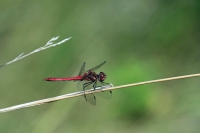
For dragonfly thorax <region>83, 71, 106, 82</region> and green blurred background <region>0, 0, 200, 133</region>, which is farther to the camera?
green blurred background <region>0, 0, 200, 133</region>

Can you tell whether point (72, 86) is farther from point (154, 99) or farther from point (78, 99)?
point (154, 99)


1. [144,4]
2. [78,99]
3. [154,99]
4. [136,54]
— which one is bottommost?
[154,99]

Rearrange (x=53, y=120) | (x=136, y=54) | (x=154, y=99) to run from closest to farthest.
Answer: (x=53, y=120) < (x=154, y=99) < (x=136, y=54)

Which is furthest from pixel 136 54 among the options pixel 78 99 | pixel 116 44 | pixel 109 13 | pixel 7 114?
pixel 7 114

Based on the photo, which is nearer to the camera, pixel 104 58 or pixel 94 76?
pixel 94 76

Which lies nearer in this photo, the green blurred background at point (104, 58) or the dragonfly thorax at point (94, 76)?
the dragonfly thorax at point (94, 76)

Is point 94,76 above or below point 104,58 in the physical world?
below

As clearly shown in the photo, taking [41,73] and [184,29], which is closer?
[41,73]

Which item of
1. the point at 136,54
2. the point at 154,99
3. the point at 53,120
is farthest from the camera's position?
the point at 136,54
